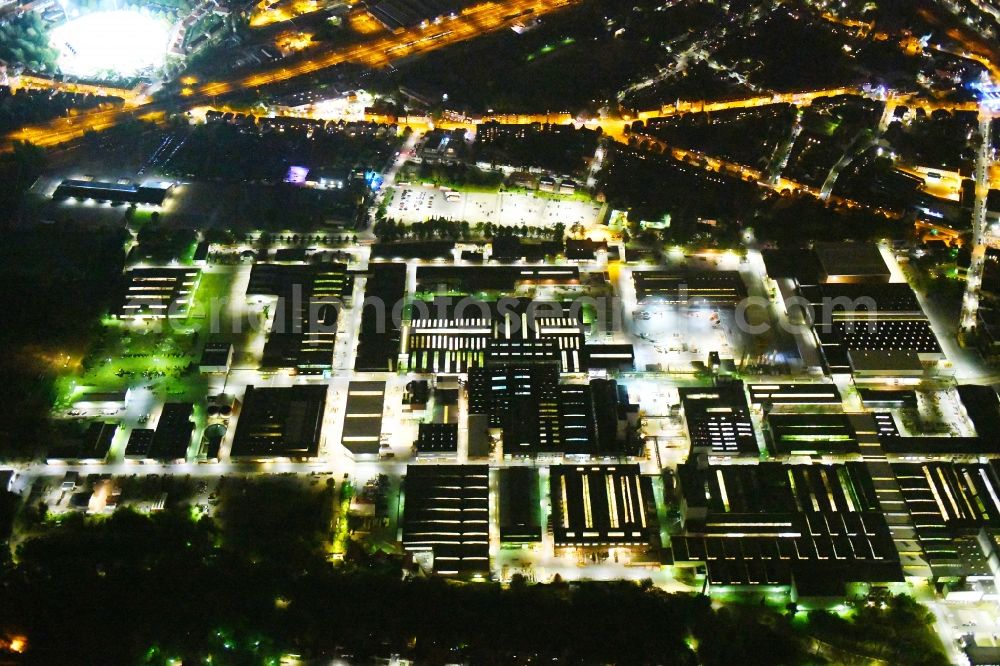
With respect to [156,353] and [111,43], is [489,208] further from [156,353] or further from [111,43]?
[111,43]

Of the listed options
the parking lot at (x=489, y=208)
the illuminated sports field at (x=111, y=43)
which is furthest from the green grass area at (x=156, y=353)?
the illuminated sports field at (x=111, y=43)

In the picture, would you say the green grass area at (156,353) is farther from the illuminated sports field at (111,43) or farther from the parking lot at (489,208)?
the illuminated sports field at (111,43)

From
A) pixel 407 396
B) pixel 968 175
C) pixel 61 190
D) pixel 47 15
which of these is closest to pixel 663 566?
pixel 407 396

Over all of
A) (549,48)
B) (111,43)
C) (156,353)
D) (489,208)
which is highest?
(111,43)

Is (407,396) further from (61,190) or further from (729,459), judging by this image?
(61,190)

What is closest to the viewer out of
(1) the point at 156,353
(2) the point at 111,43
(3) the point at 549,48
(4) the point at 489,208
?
(1) the point at 156,353

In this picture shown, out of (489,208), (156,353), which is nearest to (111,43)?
(156,353)

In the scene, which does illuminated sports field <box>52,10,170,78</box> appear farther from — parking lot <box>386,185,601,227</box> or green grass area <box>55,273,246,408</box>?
green grass area <box>55,273,246,408</box>

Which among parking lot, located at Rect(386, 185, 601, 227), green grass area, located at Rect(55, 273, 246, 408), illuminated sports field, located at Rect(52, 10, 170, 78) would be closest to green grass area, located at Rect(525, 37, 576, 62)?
parking lot, located at Rect(386, 185, 601, 227)
